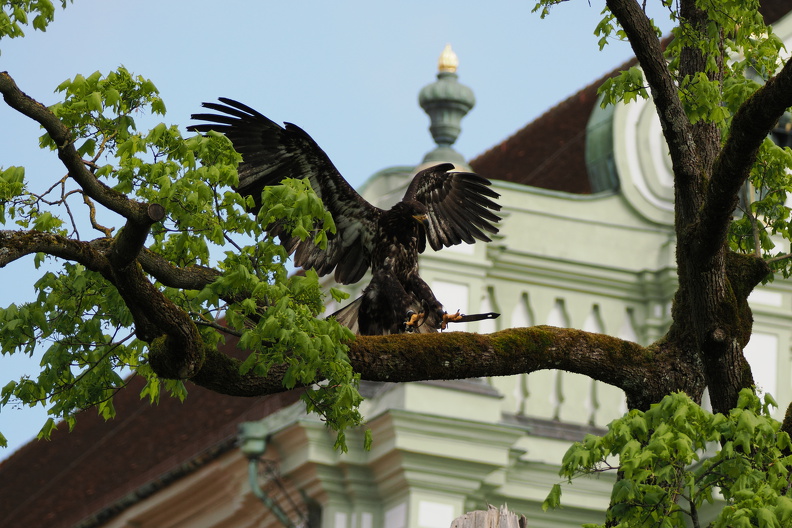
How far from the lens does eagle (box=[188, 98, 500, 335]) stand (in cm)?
1407

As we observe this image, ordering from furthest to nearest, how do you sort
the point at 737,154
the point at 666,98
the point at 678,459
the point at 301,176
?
1. the point at 301,176
2. the point at 666,98
3. the point at 737,154
4. the point at 678,459

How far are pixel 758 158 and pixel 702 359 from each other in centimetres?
164

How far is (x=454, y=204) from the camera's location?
621 inches

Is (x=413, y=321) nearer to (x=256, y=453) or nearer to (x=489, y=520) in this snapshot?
(x=489, y=520)

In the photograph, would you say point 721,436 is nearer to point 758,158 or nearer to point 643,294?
point 758,158

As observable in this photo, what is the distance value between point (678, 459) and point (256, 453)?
1310cm

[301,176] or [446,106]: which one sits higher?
[446,106]

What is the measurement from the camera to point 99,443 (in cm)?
3406

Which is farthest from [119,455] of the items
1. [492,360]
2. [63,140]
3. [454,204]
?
[63,140]

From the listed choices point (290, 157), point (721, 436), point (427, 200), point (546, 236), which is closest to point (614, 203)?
point (546, 236)

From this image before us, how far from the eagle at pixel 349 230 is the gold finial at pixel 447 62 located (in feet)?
31.8

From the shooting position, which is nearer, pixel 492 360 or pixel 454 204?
pixel 492 360

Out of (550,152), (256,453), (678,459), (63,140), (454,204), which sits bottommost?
(678,459)

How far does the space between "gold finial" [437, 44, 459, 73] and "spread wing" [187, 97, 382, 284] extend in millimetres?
10314
